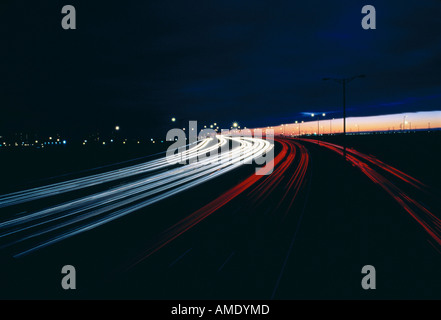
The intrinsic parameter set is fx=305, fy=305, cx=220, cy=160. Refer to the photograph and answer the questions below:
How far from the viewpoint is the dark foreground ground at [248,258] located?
7.53m

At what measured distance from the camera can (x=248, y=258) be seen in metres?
9.38

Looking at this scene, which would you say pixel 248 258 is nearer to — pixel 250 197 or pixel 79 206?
pixel 250 197

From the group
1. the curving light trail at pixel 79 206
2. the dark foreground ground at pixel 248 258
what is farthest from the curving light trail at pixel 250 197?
the curving light trail at pixel 79 206

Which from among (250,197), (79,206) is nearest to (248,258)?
(250,197)

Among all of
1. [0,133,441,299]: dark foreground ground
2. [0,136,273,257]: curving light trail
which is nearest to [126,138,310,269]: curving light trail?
[0,133,441,299]: dark foreground ground

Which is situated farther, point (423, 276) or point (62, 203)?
point (62, 203)

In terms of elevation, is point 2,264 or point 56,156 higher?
point 56,156

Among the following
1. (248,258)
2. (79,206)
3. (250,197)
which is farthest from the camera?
(250,197)

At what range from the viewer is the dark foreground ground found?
7531 mm

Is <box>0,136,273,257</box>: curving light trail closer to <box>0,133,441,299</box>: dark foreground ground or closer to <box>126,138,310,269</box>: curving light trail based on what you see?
<box>0,133,441,299</box>: dark foreground ground
